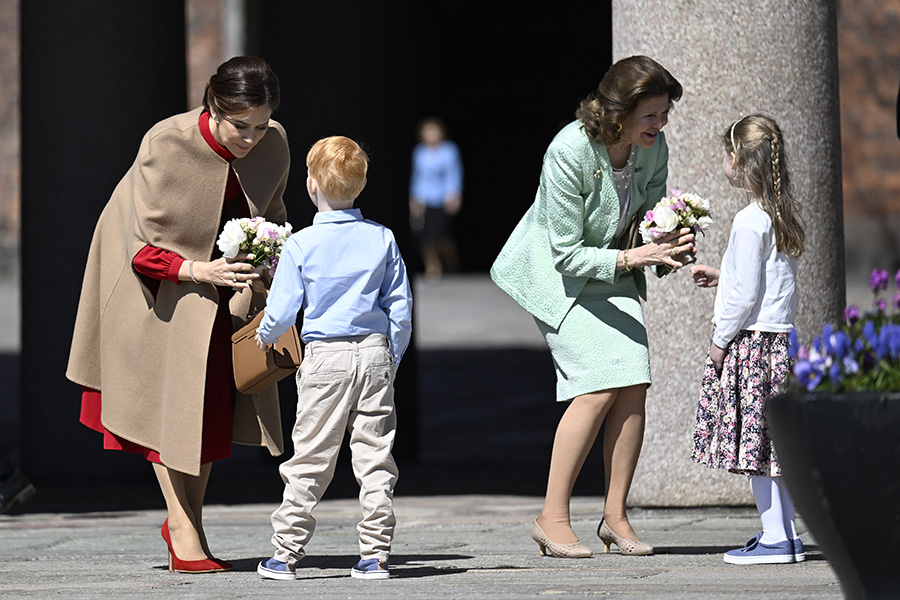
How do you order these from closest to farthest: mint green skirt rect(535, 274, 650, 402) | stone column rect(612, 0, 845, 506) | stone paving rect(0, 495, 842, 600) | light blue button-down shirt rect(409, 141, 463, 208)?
stone paving rect(0, 495, 842, 600)
mint green skirt rect(535, 274, 650, 402)
stone column rect(612, 0, 845, 506)
light blue button-down shirt rect(409, 141, 463, 208)

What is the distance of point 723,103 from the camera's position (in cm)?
662

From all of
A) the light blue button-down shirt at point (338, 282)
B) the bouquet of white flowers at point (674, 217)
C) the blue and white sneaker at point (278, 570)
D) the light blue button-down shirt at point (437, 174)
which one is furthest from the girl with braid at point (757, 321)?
the light blue button-down shirt at point (437, 174)

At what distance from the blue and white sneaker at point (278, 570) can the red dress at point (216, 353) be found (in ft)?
1.44

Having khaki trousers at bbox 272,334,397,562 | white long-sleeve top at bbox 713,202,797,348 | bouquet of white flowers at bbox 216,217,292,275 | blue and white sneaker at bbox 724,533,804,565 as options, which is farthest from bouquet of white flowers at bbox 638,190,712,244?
bouquet of white flowers at bbox 216,217,292,275

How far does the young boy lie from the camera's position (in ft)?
16.5

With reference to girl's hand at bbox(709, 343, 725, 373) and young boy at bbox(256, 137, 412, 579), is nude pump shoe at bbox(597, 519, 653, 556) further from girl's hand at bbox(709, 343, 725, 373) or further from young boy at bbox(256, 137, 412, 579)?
→ young boy at bbox(256, 137, 412, 579)

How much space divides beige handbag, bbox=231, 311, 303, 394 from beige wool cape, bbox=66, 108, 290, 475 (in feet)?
0.39

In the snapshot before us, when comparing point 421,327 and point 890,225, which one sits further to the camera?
point 890,225

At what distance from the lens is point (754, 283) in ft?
17.1

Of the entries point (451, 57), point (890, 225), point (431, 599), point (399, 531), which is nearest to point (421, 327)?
point (890, 225)

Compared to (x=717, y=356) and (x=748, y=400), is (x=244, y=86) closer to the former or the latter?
(x=717, y=356)

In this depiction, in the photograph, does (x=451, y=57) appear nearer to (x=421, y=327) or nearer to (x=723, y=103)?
(x=421, y=327)

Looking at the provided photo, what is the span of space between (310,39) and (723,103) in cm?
323

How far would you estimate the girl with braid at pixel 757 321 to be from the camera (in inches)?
207
